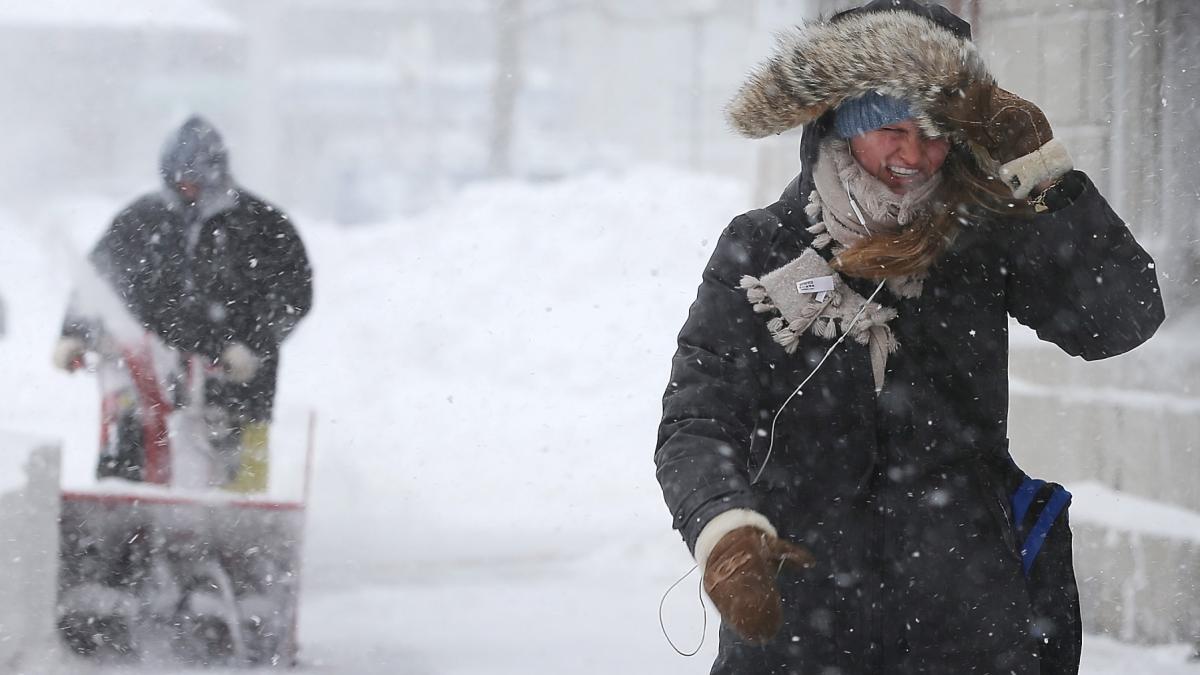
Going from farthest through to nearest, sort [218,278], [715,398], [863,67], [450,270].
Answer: [450,270]
[218,278]
[863,67]
[715,398]

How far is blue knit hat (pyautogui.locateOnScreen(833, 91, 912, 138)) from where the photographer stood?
2.24 metres

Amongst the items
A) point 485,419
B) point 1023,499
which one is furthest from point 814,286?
point 485,419

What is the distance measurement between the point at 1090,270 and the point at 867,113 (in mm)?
411

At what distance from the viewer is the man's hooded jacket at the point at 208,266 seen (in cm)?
602

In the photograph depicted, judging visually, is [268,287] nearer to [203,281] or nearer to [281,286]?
[281,286]

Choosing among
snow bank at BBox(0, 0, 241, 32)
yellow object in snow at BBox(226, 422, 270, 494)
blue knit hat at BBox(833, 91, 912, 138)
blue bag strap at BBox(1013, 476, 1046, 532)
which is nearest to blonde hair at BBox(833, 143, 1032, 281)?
blue knit hat at BBox(833, 91, 912, 138)

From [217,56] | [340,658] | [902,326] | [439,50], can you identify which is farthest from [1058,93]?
[439,50]

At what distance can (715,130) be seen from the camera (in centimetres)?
2420

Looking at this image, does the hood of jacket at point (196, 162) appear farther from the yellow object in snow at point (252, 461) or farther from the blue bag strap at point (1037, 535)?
the blue bag strap at point (1037, 535)

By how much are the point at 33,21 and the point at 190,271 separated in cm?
2315

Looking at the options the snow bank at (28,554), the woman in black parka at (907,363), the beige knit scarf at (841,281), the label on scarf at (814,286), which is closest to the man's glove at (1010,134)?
the woman in black parka at (907,363)

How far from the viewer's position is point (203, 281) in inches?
239

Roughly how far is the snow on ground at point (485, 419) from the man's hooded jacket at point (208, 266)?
91 cm

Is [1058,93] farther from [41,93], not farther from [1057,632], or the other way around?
[41,93]
